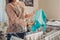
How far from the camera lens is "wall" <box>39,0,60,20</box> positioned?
5.21 feet

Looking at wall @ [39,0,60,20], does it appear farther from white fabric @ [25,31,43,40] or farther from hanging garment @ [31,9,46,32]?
white fabric @ [25,31,43,40]

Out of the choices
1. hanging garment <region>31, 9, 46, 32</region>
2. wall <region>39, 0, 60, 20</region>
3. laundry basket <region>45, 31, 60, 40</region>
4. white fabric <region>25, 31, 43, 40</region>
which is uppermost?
wall <region>39, 0, 60, 20</region>

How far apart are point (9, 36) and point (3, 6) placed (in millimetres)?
286

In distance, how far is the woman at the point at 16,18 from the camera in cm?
117

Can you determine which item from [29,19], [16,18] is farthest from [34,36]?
[16,18]

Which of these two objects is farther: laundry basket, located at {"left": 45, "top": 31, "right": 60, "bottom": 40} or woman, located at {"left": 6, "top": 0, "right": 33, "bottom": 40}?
laundry basket, located at {"left": 45, "top": 31, "right": 60, "bottom": 40}

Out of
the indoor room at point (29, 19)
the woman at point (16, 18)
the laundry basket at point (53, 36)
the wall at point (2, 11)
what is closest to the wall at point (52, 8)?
the indoor room at point (29, 19)

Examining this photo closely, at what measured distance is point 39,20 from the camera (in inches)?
58.5

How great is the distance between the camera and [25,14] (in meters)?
1.30

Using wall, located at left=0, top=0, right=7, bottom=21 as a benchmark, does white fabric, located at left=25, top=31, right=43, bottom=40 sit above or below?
below

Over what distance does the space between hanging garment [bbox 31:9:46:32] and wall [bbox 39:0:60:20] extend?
0.09 m

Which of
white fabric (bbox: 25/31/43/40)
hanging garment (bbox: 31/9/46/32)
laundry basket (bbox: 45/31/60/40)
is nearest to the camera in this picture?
white fabric (bbox: 25/31/43/40)

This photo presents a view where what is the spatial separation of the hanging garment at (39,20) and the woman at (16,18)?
177 millimetres

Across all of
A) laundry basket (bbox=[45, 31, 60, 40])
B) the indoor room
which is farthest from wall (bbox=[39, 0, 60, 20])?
laundry basket (bbox=[45, 31, 60, 40])
